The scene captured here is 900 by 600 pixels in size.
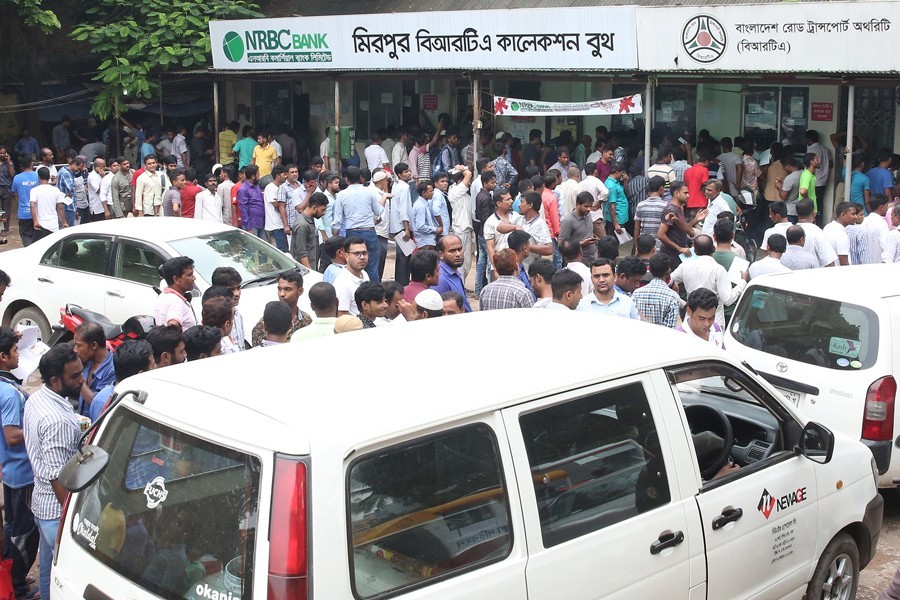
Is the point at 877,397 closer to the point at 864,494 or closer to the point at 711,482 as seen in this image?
the point at 864,494

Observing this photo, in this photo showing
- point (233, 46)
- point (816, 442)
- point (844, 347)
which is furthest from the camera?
point (233, 46)

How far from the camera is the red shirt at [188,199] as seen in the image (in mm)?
14352

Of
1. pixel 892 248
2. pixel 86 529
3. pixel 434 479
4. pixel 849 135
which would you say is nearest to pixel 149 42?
pixel 849 135

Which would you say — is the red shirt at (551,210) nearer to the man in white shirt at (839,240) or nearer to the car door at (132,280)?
the man in white shirt at (839,240)

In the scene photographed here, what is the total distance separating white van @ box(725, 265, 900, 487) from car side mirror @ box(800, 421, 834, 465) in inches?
70.8

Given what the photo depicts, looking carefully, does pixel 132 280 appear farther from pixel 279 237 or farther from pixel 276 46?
pixel 276 46

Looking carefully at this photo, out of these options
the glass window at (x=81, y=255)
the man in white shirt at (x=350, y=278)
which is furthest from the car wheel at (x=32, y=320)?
the man in white shirt at (x=350, y=278)

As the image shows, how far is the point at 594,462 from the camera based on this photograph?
12.9ft

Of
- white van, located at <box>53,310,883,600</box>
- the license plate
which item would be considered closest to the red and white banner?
the license plate

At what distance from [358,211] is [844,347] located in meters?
7.08

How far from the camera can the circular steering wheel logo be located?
1376 cm

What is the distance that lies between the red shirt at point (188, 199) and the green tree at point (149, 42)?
6908 millimetres

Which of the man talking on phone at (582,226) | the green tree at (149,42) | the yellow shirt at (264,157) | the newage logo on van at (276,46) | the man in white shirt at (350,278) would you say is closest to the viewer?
the man in white shirt at (350,278)

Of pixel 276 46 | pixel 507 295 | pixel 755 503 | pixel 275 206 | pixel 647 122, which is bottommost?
pixel 755 503
